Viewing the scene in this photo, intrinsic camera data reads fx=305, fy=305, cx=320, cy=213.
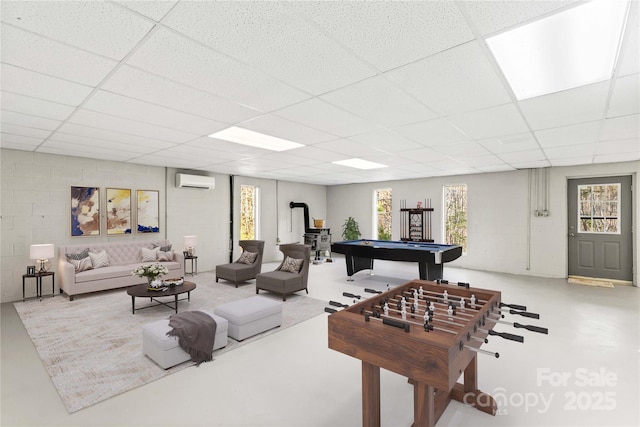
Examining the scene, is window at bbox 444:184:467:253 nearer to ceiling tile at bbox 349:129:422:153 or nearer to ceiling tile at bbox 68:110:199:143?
ceiling tile at bbox 349:129:422:153

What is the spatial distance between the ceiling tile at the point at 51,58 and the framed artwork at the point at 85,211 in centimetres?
429

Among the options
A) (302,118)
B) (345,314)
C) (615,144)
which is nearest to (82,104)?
(302,118)

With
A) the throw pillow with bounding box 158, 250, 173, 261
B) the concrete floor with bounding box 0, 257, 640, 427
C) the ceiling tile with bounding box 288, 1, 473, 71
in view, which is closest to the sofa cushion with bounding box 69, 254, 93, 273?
the throw pillow with bounding box 158, 250, 173, 261

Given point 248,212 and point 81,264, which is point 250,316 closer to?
point 81,264

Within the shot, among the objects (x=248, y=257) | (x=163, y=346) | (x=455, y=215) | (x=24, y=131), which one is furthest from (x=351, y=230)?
(x=24, y=131)

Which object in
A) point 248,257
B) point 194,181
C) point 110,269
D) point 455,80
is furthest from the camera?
point 194,181

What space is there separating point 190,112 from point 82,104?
100 cm

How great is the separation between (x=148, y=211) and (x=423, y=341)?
266 inches

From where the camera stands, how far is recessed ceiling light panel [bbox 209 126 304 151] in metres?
3.99

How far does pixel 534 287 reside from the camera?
590cm

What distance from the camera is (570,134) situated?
13.2 ft

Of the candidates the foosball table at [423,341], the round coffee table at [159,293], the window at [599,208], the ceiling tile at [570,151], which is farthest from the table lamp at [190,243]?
the window at [599,208]

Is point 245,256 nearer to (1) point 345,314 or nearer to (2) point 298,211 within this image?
(2) point 298,211

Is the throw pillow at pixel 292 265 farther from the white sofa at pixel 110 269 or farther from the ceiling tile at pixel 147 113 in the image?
the ceiling tile at pixel 147 113
